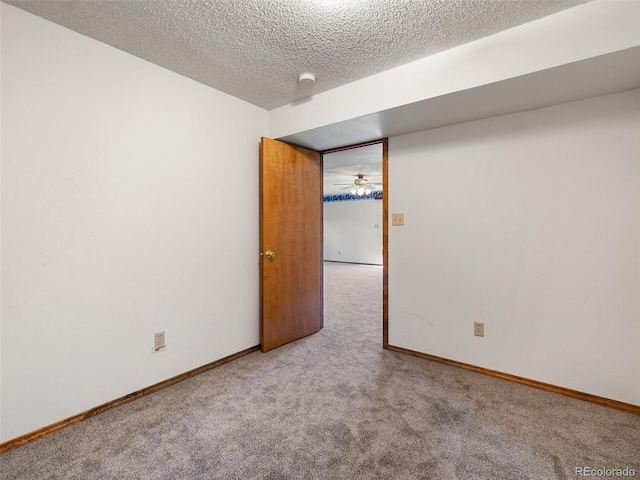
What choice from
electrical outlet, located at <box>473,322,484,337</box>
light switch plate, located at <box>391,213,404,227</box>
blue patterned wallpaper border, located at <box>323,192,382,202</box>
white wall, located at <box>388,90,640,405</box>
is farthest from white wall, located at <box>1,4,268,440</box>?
blue patterned wallpaper border, located at <box>323,192,382,202</box>

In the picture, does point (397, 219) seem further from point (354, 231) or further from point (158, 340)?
point (354, 231)

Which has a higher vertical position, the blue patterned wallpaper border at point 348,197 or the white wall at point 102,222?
the blue patterned wallpaper border at point 348,197

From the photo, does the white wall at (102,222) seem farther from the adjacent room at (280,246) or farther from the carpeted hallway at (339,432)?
the carpeted hallway at (339,432)

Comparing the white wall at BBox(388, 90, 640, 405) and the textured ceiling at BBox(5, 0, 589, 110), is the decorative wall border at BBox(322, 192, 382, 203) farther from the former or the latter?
the textured ceiling at BBox(5, 0, 589, 110)

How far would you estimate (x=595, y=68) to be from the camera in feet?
5.24

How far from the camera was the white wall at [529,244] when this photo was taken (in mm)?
1880

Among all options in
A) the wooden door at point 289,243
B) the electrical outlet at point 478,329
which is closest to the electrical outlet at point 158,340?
the wooden door at point 289,243

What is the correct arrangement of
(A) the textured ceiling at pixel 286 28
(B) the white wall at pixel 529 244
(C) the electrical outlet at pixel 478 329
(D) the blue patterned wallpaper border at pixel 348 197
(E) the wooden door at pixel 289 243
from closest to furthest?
(A) the textured ceiling at pixel 286 28 < (B) the white wall at pixel 529 244 < (C) the electrical outlet at pixel 478 329 < (E) the wooden door at pixel 289 243 < (D) the blue patterned wallpaper border at pixel 348 197

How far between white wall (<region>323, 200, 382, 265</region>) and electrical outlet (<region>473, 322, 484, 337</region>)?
21.7 feet

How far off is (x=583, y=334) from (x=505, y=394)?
0.65m

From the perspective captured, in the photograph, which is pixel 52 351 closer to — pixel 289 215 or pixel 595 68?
pixel 289 215

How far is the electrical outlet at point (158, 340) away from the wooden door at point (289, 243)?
2.78 ft

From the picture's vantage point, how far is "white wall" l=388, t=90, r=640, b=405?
6.17 ft

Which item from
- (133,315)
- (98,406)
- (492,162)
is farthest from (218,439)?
(492,162)
